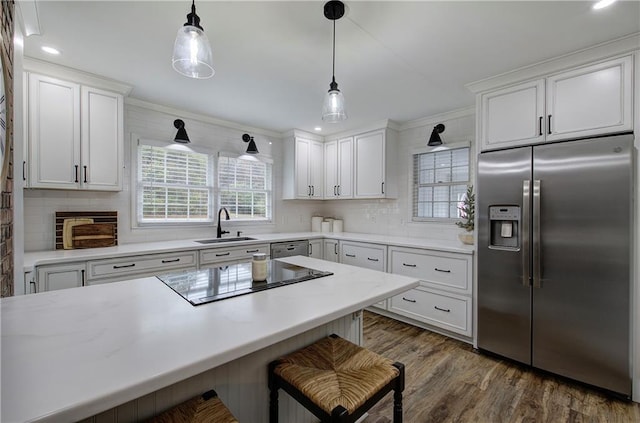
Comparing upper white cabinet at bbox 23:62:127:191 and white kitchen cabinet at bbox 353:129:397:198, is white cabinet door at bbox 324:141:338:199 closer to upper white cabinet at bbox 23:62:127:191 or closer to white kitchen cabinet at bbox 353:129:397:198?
white kitchen cabinet at bbox 353:129:397:198

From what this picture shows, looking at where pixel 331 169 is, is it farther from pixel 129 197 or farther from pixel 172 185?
pixel 129 197

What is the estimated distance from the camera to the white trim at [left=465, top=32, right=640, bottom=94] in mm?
2012

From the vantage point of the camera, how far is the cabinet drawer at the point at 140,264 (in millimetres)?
2453

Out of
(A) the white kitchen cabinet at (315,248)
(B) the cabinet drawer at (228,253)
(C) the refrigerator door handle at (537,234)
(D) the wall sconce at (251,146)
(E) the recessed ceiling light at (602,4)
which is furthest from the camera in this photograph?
(A) the white kitchen cabinet at (315,248)

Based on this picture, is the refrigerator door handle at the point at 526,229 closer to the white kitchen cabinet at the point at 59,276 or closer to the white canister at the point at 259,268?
the white canister at the point at 259,268

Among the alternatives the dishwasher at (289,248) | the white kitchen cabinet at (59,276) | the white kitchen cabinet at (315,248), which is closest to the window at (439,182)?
the white kitchen cabinet at (315,248)

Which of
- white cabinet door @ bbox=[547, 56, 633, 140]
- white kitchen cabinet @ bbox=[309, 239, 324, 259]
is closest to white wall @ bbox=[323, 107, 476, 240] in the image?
white kitchen cabinet @ bbox=[309, 239, 324, 259]

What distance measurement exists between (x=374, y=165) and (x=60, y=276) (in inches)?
137

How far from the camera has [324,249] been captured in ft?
13.9

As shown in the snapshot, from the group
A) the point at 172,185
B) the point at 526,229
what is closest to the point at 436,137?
the point at 526,229

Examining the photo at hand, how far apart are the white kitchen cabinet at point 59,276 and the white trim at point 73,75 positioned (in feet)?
5.25

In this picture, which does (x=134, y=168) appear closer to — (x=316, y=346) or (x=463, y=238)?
(x=316, y=346)

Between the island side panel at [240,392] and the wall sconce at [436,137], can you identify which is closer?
the island side panel at [240,392]

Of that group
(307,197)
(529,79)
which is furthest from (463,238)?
(307,197)
